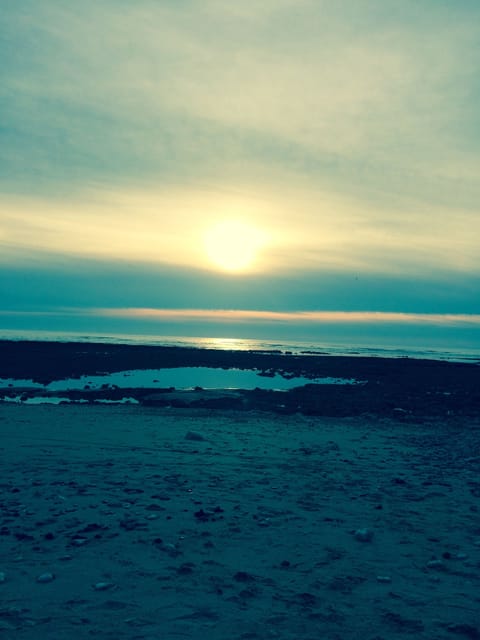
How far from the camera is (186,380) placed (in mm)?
46531

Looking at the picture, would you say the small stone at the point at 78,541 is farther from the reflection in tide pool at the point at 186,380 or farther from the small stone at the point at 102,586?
the reflection in tide pool at the point at 186,380

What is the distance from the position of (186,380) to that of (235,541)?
1532 inches

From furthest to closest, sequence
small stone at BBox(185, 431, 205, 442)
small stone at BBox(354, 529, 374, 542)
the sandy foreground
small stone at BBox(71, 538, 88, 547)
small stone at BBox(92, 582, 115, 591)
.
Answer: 1. small stone at BBox(185, 431, 205, 442)
2. small stone at BBox(354, 529, 374, 542)
3. small stone at BBox(71, 538, 88, 547)
4. small stone at BBox(92, 582, 115, 591)
5. the sandy foreground

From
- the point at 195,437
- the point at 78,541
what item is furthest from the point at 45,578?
the point at 195,437

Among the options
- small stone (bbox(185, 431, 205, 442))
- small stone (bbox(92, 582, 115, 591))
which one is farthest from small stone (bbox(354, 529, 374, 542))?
small stone (bbox(185, 431, 205, 442))

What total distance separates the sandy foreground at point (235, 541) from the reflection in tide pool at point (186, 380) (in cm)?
2521

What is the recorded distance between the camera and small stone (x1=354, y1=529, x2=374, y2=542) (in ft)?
26.6

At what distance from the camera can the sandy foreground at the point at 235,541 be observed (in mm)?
5625

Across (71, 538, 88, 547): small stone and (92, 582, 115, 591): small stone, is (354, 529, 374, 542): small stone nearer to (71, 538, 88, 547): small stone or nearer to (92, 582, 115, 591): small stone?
(92, 582, 115, 591): small stone

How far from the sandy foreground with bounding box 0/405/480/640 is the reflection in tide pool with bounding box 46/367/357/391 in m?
25.2

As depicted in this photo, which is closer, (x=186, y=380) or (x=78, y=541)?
(x=78, y=541)

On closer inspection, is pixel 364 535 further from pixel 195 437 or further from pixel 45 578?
pixel 195 437

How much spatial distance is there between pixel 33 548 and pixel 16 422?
41.4ft

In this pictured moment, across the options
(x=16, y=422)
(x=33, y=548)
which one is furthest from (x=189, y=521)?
(x=16, y=422)
